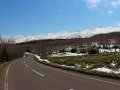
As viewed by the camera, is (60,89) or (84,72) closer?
(60,89)

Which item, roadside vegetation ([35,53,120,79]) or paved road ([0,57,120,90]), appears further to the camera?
roadside vegetation ([35,53,120,79])

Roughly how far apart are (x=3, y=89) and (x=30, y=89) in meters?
1.75

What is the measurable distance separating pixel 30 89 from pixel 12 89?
1153 mm

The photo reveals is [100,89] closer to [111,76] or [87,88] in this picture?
[87,88]

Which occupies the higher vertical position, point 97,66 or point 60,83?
point 60,83

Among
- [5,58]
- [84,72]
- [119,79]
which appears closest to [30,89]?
[119,79]

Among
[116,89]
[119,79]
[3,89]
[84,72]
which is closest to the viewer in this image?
[116,89]

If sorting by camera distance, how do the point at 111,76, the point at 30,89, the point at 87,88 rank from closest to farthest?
the point at 87,88, the point at 30,89, the point at 111,76

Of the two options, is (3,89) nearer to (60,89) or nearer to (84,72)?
(60,89)

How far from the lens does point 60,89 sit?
12.5m

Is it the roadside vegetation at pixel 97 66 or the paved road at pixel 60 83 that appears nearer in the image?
the paved road at pixel 60 83

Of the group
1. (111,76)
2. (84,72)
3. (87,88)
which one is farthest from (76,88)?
(84,72)

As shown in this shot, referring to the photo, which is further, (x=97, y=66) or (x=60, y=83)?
(x=97, y=66)

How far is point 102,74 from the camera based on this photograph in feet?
60.0
